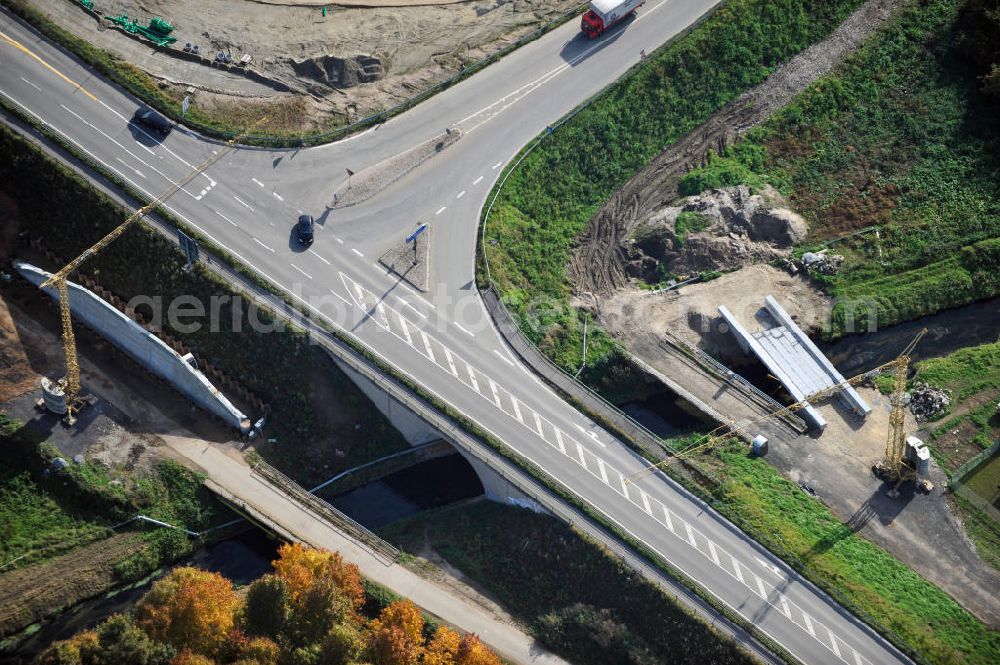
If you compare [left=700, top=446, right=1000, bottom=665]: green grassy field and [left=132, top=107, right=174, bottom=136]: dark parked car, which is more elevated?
[left=132, top=107, right=174, bottom=136]: dark parked car

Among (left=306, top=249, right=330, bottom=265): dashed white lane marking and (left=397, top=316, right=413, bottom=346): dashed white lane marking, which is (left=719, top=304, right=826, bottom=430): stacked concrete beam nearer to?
(left=397, top=316, right=413, bottom=346): dashed white lane marking

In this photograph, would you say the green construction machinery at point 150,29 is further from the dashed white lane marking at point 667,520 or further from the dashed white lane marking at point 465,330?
the dashed white lane marking at point 667,520

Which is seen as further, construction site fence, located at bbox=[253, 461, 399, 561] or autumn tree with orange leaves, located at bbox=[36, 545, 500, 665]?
construction site fence, located at bbox=[253, 461, 399, 561]

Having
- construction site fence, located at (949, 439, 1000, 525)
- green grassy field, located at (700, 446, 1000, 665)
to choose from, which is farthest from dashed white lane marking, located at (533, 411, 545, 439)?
construction site fence, located at (949, 439, 1000, 525)

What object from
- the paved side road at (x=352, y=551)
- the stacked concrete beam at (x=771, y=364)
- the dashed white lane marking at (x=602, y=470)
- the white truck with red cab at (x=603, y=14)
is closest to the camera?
the paved side road at (x=352, y=551)

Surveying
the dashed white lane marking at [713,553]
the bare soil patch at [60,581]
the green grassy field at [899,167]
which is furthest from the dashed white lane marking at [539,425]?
the bare soil patch at [60,581]

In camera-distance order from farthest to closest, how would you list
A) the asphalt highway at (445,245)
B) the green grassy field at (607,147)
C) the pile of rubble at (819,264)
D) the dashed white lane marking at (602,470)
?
the pile of rubble at (819,264) → the green grassy field at (607,147) → the dashed white lane marking at (602,470) → the asphalt highway at (445,245)

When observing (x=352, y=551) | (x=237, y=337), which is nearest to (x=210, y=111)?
(x=237, y=337)
